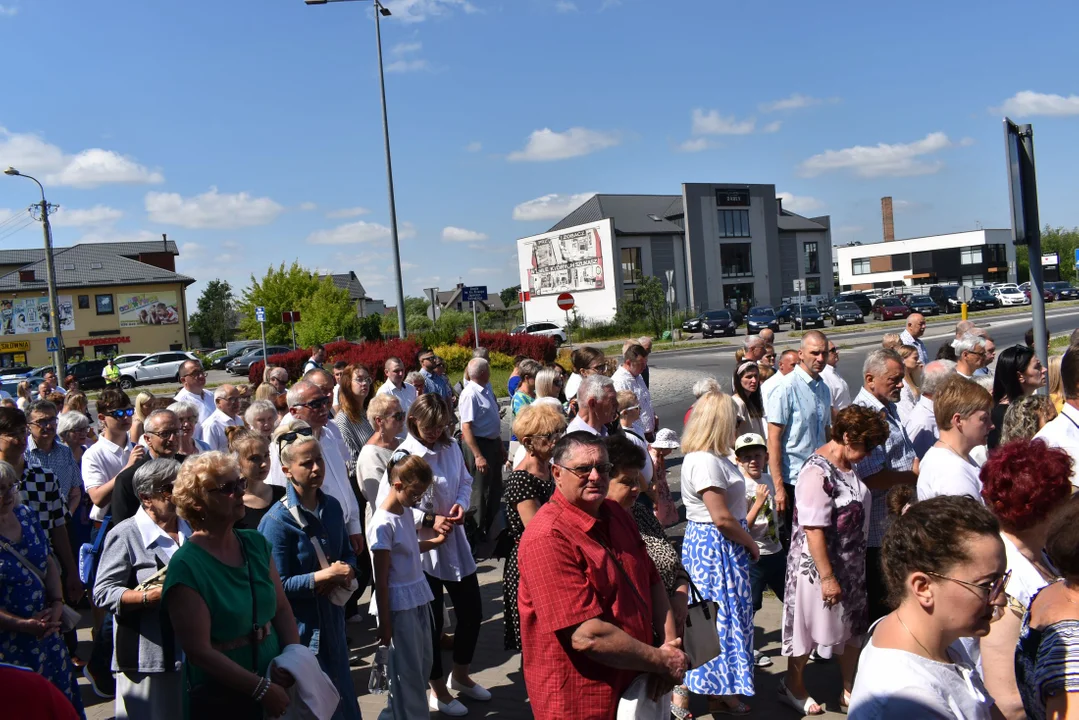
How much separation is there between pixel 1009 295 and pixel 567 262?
31075 millimetres

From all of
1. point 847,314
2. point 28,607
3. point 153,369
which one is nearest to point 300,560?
point 28,607

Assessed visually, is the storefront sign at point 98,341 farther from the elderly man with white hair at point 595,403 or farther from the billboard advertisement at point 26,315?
the elderly man with white hair at point 595,403

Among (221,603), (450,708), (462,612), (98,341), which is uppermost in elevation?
(98,341)

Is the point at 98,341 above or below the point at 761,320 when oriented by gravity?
above

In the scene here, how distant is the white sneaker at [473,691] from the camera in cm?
534

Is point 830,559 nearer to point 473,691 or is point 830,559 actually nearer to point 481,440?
point 473,691

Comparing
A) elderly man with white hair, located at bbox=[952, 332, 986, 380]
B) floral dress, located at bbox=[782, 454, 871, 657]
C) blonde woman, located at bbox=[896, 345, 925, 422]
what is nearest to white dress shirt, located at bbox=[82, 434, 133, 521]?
floral dress, located at bbox=[782, 454, 871, 657]

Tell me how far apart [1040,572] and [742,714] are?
2390 mm

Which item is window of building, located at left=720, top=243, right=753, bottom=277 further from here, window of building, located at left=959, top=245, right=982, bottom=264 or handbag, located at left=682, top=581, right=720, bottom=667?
handbag, located at left=682, top=581, right=720, bottom=667

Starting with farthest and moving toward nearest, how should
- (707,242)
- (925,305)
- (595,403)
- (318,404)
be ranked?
1. (707,242)
2. (925,305)
3. (318,404)
4. (595,403)

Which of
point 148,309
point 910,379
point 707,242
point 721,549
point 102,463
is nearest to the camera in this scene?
point 721,549

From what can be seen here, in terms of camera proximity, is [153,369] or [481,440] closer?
[481,440]

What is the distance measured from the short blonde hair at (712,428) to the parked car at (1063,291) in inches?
2527

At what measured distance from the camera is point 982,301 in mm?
54188
